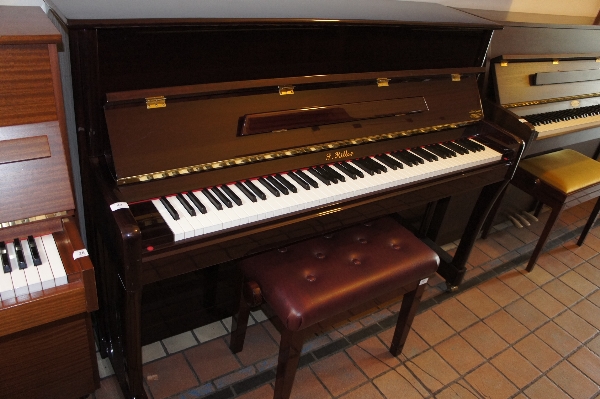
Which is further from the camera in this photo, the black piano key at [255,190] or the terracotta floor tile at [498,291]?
the terracotta floor tile at [498,291]

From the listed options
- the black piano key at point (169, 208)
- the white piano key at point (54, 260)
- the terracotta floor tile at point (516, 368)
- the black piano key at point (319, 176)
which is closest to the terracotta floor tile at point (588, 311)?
the terracotta floor tile at point (516, 368)

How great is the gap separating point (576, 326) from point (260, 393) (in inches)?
63.5

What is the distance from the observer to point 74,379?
142 cm

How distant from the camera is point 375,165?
1.58 metres

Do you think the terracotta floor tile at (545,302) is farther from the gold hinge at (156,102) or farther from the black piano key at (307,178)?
the gold hinge at (156,102)

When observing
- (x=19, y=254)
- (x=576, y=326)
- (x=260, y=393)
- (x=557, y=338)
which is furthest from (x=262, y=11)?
(x=576, y=326)

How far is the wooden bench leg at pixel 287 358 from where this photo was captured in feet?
4.52

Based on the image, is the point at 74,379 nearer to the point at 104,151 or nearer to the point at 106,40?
the point at 104,151

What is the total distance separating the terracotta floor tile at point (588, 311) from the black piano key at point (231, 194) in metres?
1.99

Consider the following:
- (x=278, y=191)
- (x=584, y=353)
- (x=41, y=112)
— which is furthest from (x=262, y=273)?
(x=584, y=353)

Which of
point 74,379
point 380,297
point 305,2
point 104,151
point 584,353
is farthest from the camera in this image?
point 584,353

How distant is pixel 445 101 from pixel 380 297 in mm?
849

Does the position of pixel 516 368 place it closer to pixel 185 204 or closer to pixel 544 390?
pixel 544 390

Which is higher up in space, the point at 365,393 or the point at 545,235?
the point at 545,235
